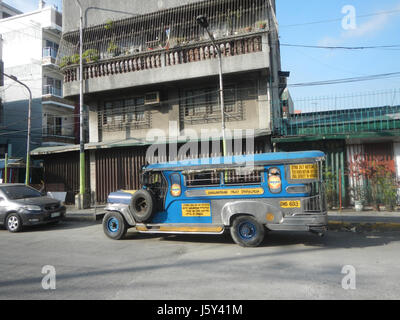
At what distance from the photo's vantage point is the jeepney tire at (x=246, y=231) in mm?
6664

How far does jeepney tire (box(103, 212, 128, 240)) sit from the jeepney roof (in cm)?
159

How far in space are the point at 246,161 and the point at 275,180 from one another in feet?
2.62

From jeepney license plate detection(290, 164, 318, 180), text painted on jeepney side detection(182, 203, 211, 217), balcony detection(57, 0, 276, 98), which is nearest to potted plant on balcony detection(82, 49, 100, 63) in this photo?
balcony detection(57, 0, 276, 98)

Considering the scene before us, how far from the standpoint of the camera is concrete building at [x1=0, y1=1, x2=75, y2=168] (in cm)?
2592

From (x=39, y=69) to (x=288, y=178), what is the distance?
27232 millimetres

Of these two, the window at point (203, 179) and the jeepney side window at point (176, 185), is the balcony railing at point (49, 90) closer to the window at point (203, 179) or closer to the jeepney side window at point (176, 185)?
the jeepney side window at point (176, 185)

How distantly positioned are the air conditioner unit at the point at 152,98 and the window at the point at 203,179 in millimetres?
→ 7808

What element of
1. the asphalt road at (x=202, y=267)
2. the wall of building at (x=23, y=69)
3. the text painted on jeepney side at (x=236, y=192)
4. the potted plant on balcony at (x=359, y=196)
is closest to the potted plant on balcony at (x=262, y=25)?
the potted plant on balcony at (x=359, y=196)

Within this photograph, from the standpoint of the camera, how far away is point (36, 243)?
25.4 ft

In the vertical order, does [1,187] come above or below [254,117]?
below

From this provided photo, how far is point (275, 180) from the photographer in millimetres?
6625

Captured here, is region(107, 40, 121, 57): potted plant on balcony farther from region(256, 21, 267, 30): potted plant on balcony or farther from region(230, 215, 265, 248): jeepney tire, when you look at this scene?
region(230, 215, 265, 248): jeepney tire
